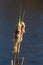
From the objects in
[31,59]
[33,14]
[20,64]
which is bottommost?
[31,59]

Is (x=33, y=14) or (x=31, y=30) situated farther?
(x=33, y=14)

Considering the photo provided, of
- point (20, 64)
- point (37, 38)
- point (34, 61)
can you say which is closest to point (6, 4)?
point (37, 38)

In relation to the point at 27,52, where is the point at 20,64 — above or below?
above

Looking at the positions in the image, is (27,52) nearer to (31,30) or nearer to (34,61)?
(34,61)

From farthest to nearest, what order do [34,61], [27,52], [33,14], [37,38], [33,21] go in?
[33,14], [33,21], [37,38], [27,52], [34,61]

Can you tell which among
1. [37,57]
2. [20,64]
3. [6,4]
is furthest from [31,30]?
[20,64]

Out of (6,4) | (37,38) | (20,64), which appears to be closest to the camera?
(20,64)
